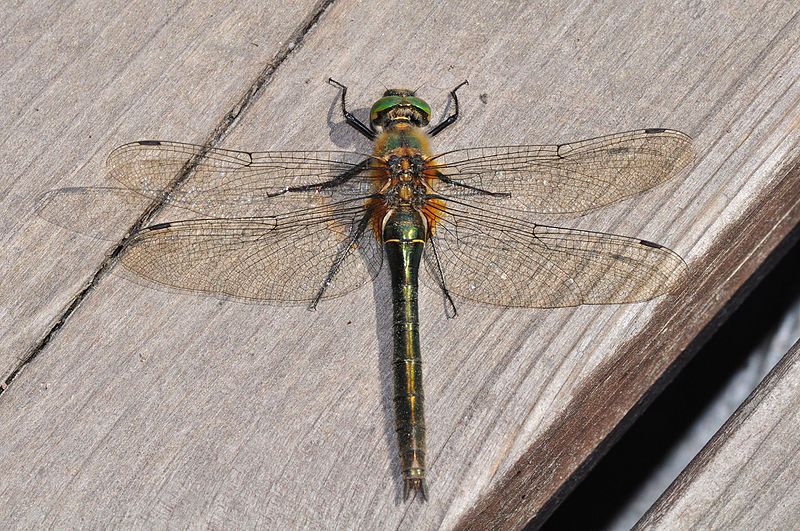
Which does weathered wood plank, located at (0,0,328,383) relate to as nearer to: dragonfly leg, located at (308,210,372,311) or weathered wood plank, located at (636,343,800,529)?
dragonfly leg, located at (308,210,372,311)

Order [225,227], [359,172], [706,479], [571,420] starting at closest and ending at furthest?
[706,479] < [571,420] < [225,227] < [359,172]

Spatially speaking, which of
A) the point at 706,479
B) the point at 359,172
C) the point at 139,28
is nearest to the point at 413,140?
the point at 359,172

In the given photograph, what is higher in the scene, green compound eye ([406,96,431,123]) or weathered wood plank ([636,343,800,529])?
green compound eye ([406,96,431,123])

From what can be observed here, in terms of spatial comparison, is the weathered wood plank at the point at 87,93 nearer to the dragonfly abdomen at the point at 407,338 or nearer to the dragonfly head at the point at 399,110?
the dragonfly head at the point at 399,110

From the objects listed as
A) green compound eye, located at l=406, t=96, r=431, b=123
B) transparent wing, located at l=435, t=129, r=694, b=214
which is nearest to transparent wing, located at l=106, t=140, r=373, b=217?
green compound eye, located at l=406, t=96, r=431, b=123

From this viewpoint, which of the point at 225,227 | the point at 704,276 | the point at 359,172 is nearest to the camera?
the point at 704,276

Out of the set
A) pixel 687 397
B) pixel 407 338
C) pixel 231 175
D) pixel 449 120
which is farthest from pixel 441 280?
pixel 687 397

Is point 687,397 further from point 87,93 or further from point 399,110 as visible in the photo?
point 87,93

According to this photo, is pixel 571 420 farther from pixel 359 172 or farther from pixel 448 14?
pixel 448 14
